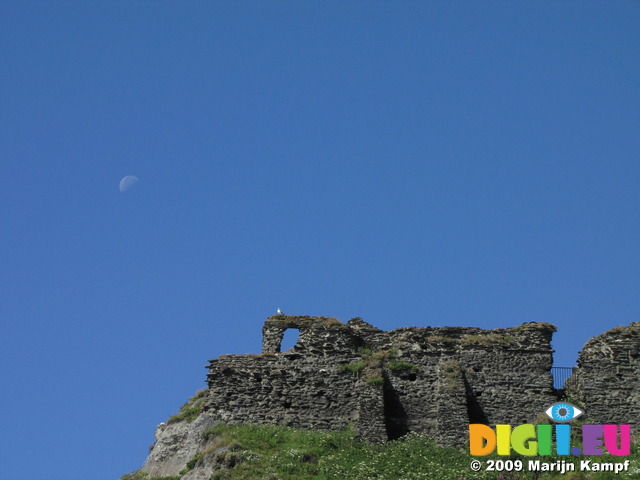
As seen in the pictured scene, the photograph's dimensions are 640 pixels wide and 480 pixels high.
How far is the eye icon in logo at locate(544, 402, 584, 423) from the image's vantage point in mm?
58594

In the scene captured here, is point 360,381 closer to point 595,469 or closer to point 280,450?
point 280,450

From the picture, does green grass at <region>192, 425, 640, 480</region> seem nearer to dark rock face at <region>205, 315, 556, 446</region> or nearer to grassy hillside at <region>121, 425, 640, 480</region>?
grassy hillside at <region>121, 425, 640, 480</region>

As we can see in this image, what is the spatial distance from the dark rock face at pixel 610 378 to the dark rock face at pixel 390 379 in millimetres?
1457

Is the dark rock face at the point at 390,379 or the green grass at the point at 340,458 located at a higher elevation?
the dark rock face at the point at 390,379

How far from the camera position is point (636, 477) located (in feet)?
169

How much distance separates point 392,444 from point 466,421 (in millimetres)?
3463

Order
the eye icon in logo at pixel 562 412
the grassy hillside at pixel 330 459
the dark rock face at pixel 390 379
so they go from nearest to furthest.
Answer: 1. the grassy hillside at pixel 330 459
2. the eye icon in logo at pixel 562 412
3. the dark rock face at pixel 390 379

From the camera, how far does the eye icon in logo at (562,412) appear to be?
58594 mm

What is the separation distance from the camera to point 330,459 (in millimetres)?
55188

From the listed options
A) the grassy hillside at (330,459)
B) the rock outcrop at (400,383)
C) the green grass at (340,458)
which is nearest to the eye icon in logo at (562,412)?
the rock outcrop at (400,383)

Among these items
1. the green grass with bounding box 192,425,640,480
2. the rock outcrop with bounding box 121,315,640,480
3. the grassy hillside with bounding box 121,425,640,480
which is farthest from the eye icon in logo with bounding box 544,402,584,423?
the green grass with bounding box 192,425,640,480

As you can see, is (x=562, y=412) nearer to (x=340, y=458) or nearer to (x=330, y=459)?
(x=340, y=458)

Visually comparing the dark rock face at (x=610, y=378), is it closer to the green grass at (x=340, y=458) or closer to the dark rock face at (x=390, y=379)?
the dark rock face at (x=390, y=379)

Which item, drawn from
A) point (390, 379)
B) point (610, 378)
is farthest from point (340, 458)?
point (610, 378)
